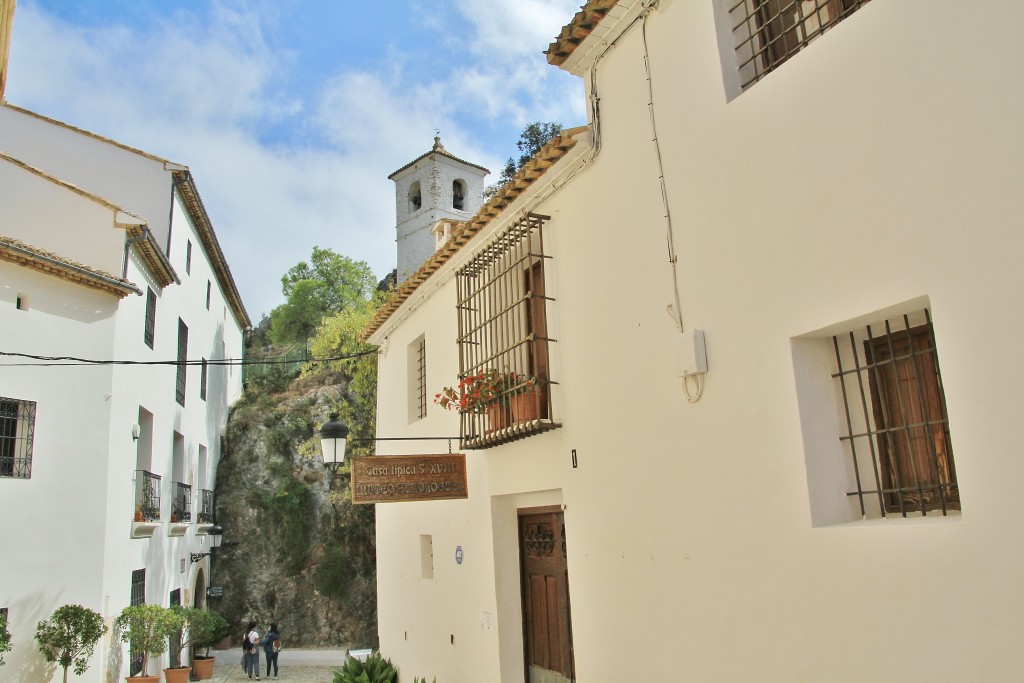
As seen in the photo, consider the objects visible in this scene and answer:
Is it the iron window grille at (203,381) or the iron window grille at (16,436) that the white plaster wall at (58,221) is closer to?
the iron window grille at (16,436)

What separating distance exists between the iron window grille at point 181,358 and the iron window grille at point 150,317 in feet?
8.63

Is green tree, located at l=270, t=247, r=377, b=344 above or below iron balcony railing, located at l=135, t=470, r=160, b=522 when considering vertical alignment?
above

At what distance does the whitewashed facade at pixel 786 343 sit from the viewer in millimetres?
3486

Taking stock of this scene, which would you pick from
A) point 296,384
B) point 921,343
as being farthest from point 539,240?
point 296,384

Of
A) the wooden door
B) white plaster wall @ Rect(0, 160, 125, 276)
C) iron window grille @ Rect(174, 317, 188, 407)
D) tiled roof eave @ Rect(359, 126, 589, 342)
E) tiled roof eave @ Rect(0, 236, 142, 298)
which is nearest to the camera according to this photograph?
tiled roof eave @ Rect(359, 126, 589, 342)

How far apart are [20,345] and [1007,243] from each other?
468 inches

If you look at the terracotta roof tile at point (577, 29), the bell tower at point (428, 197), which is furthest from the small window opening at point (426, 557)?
the bell tower at point (428, 197)

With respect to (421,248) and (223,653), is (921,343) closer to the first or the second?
(223,653)

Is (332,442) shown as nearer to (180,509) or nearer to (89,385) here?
(89,385)

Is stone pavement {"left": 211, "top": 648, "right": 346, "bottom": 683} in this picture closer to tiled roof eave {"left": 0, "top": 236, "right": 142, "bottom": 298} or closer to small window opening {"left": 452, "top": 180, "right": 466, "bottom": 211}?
tiled roof eave {"left": 0, "top": 236, "right": 142, "bottom": 298}

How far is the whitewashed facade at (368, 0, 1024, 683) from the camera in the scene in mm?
3486

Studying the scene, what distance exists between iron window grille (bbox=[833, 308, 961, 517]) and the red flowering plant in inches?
127

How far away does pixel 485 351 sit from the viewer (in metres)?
8.11

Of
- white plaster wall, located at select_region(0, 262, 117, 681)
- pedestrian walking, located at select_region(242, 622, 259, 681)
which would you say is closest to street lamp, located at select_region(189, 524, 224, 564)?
pedestrian walking, located at select_region(242, 622, 259, 681)
